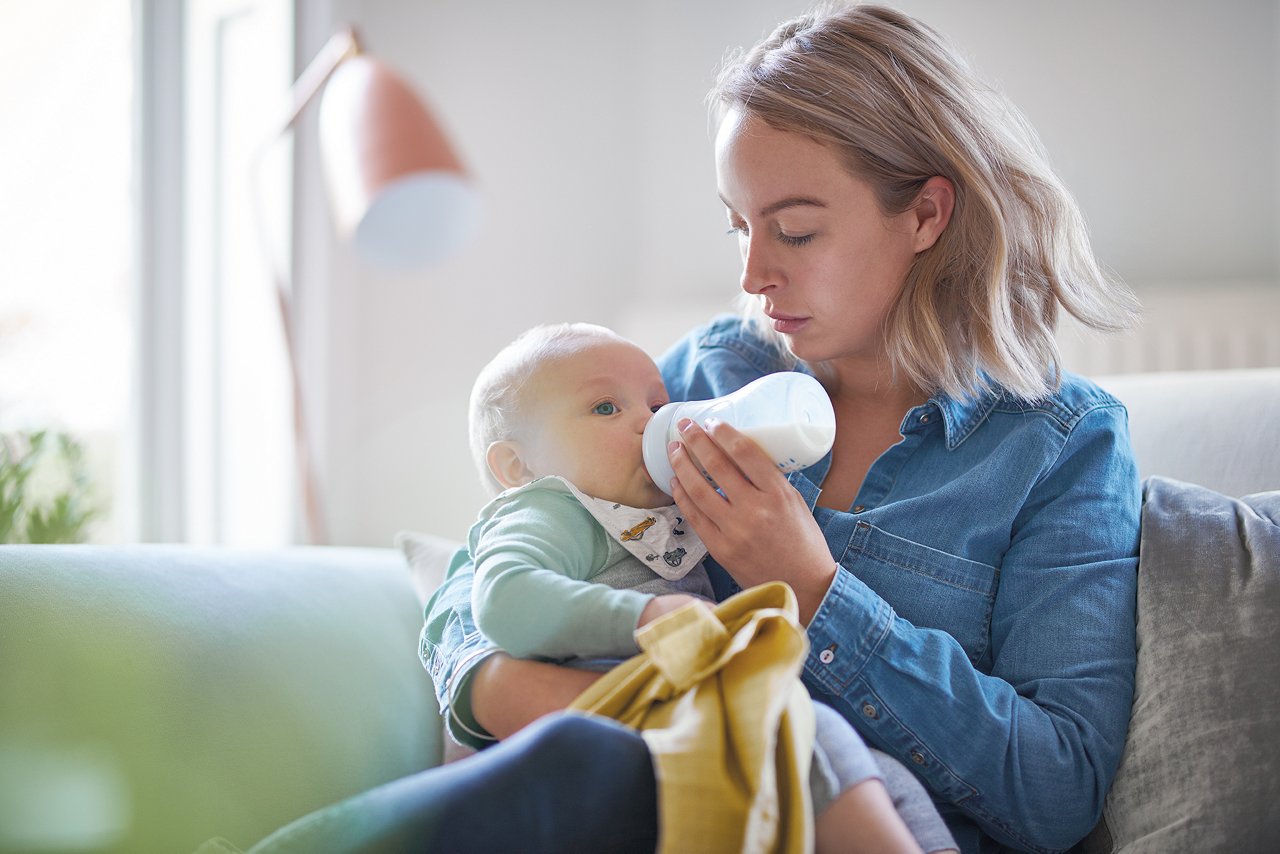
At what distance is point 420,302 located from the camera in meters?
2.71

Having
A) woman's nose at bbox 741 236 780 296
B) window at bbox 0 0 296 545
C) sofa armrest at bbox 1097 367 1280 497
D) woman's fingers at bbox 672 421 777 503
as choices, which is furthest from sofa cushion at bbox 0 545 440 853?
window at bbox 0 0 296 545

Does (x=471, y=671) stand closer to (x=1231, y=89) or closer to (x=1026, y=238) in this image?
(x=1026, y=238)

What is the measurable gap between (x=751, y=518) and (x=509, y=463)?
26 centimetres

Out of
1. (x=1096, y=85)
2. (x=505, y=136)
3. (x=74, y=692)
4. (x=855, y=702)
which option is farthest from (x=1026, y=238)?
(x=505, y=136)

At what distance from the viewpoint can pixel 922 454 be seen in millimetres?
1166

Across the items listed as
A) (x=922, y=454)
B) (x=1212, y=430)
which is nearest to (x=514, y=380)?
(x=922, y=454)

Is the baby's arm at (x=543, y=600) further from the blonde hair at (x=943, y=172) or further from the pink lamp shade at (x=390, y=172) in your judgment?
the pink lamp shade at (x=390, y=172)

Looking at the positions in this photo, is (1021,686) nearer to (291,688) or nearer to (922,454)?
(922,454)

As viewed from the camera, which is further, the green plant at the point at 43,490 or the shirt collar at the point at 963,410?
the green plant at the point at 43,490

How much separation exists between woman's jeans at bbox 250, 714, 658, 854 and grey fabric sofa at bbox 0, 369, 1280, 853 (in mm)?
348

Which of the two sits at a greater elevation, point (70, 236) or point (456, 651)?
A: point (70, 236)

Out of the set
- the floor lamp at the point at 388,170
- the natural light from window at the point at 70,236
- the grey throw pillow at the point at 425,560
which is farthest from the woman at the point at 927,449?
the natural light from window at the point at 70,236

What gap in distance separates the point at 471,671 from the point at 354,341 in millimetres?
1881

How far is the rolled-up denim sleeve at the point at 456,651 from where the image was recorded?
97 cm
